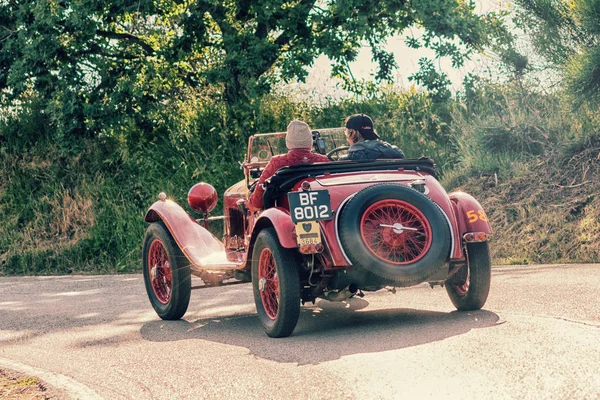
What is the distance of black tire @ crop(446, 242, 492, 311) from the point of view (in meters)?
7.32

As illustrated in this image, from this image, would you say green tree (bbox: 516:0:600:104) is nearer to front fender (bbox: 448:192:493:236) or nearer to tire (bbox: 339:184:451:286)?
front fender (bbox: 448:192:493:236)

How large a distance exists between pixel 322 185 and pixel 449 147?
1048cm

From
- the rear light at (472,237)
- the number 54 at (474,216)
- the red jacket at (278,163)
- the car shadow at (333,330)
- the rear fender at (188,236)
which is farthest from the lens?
the rear fender at (188,236)

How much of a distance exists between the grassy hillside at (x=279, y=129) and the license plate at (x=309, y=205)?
632cm

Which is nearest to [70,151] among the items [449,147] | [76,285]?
[76,285]

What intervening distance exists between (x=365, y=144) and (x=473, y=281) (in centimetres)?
143

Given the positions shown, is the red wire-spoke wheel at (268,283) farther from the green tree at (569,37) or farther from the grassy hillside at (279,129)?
the green tree at (569,37)

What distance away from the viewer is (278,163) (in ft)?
25.2

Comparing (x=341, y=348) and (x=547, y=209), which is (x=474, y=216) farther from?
(x=547, y=209)

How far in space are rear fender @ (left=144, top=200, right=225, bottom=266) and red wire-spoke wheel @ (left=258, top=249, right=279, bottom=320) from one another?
4.07ft

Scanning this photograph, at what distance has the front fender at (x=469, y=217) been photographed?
23.6ft

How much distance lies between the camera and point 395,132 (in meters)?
17.6

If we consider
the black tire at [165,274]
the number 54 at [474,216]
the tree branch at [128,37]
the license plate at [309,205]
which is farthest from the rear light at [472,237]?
the tree branch at [128,37]

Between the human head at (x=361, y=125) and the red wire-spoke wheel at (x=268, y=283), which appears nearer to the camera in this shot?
the red wire-spoke wheel at (x=268, y=283)
